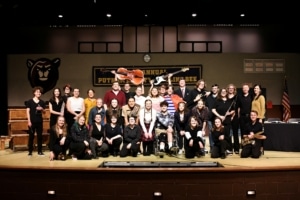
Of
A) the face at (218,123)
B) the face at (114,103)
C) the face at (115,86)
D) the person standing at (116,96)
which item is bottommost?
the face at (218,123)

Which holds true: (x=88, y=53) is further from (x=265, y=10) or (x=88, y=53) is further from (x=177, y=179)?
(x=177, y=179)

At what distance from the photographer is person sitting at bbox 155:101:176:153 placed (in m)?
7.86

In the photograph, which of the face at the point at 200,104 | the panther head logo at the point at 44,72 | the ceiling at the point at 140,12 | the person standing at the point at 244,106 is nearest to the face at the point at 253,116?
the person standing at the point at 244,106

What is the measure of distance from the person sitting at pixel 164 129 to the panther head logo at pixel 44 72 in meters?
6.34

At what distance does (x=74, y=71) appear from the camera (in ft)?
43.8

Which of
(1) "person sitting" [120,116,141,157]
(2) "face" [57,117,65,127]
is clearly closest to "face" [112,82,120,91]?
(1) "person sitting" [120,116,141,157]

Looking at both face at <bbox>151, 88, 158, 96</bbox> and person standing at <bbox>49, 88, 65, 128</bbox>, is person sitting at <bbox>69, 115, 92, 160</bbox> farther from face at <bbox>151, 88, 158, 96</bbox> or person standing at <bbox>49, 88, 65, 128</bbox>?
face at <bbox>151, 88, 158, 96</bbox>

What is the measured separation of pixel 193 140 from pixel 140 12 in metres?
6.30

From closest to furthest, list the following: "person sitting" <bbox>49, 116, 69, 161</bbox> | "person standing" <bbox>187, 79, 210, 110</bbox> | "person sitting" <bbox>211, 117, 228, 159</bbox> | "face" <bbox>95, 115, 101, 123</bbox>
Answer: "person sitting" <bbox>49, 116, 69, 161</bbox>
"person sitting" <bbox>211, 117, 228, 159</bbox>
"face" <bbox>95, 115, 101, 123</bbox>
"person standing" <bbox>187, 79, 210, 110</bbox>

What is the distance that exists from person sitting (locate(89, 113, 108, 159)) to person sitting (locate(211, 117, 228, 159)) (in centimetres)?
206

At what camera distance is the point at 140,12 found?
41.8ft

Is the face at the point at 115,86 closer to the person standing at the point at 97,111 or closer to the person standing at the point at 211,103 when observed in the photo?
the person standing at the point at 97,111

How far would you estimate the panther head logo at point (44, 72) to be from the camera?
1330cm

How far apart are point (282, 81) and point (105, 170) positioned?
9448 mm
